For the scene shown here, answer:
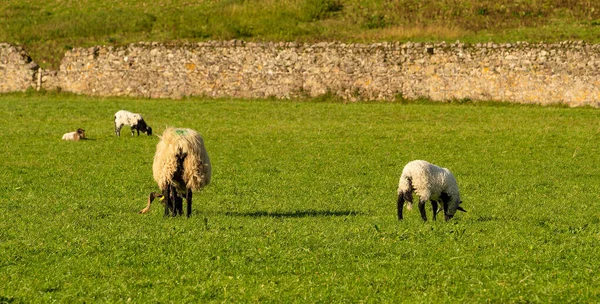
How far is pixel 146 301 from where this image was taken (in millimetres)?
9305

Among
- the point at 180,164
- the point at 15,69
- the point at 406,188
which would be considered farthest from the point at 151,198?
the point at 15,69

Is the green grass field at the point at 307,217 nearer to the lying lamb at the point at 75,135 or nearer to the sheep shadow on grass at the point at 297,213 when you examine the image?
the sheep shadow on grass at the point at 297,213

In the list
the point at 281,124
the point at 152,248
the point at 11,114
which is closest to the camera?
the point at 152,248

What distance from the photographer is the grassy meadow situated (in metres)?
41.8

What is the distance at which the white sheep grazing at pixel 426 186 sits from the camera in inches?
559

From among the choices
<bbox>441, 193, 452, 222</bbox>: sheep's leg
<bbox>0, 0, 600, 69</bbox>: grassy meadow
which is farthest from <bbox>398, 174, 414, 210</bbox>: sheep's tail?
<bbox>0, 0, 600, 69</bbox>: grassy meadow

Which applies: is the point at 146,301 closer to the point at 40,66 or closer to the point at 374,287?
the point at 374,287

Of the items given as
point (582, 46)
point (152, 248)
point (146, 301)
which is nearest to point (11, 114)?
point (582, 46)

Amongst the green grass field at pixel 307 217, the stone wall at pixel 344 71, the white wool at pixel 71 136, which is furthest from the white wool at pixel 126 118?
the stone wall at pixel 344 71

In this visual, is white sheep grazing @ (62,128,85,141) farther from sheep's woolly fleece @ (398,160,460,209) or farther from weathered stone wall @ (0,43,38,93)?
sheep's woolly fleece @ (398,160,460,209)

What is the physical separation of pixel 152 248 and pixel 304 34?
32.8m

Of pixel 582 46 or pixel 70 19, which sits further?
pixel 70 19

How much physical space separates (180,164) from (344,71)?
25037 mm

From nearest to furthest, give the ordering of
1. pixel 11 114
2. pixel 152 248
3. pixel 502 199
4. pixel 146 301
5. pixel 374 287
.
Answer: pixel 146 301 < pixel 374 287 < pixel 152 248 < pixel 502 199 < pixel 11 114
